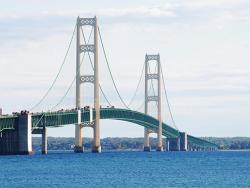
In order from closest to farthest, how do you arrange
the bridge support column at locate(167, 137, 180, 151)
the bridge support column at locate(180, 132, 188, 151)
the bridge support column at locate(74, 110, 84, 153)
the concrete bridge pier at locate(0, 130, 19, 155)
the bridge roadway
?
the bridge roadway
the concrete bridge pier at locate(0, 130, 19, 155)
the bridge support column at locate(74, 110, 84, 153)
the bridge support column at locate(167, 137, 180, 151)
the bridge support column at locate(180, 132, 188, 151)

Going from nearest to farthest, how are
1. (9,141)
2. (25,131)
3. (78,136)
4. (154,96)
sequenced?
(25,131)
(9,141)
(78,136)
(154,96)

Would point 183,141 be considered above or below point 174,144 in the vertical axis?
above

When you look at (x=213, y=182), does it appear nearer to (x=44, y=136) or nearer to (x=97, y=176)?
(x=97, y=176)

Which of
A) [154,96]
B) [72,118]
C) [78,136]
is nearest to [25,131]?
[72,118]

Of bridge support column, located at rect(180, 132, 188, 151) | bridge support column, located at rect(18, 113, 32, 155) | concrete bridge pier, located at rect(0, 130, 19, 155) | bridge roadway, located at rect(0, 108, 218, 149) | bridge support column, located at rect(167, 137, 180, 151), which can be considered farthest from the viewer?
bridge support column, located at rect(180, 132, 188, 151)

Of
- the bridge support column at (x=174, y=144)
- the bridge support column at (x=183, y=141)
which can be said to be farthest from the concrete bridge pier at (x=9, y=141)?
the bridge support column at (x=183, y=141)

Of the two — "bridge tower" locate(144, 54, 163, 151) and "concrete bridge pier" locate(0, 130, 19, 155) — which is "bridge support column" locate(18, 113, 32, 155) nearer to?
"concrete bridge pier" locate(0, 130, 19, 155)

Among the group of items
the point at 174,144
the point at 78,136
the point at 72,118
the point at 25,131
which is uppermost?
the point at 72,118

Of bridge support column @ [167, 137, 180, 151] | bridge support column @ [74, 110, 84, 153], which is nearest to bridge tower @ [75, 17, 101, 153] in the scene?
bridge support column @ [74, 110, 84, 153]

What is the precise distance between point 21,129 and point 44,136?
10303mm

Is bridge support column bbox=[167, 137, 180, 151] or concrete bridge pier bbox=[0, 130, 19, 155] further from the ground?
bridge support column bbox=[167, 137, 180, 151]

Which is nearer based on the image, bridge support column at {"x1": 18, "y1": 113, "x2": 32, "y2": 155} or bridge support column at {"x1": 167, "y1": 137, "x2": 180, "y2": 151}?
bridge support column at {"x1": 18, "y1": 113, "x2": 32, "y2": 155}

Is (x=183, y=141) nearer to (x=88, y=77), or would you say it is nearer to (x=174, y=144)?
(x=174, y=144)

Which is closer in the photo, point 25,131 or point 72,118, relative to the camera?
point 25,131
